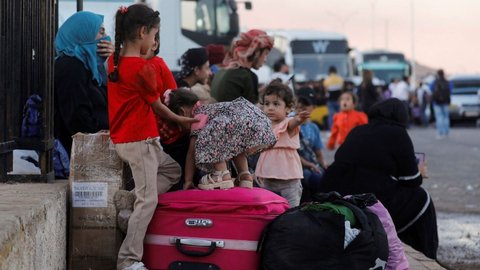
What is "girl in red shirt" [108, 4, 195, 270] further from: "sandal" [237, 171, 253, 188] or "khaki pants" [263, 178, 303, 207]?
"khaki pants" [263, 178, 303, 207]

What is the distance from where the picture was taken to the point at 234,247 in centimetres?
556

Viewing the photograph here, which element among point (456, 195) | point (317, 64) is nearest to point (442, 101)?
point (317, 64)

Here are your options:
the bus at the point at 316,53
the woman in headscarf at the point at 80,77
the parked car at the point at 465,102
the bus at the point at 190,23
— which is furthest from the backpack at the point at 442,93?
the woman in headscarf at the point at 80,77

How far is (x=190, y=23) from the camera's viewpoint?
17.1 m

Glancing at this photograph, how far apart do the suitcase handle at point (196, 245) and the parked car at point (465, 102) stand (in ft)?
106

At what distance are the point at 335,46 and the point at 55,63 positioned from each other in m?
28.8

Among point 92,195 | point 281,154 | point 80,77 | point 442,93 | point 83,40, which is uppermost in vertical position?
point 83,40

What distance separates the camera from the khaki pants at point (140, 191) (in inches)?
216

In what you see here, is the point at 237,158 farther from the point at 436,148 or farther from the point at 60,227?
the point at 436,148

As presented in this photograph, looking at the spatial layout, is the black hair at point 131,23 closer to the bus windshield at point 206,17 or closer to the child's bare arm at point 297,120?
the child's bare arm at point 297,120

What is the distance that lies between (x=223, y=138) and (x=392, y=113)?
97.3 inches

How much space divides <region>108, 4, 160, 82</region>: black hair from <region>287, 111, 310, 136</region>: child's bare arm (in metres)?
1.79

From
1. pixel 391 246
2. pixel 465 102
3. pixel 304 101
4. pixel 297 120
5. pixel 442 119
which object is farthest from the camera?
pixel 465 102

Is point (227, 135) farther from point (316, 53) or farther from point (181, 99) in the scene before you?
point (316, 53)
